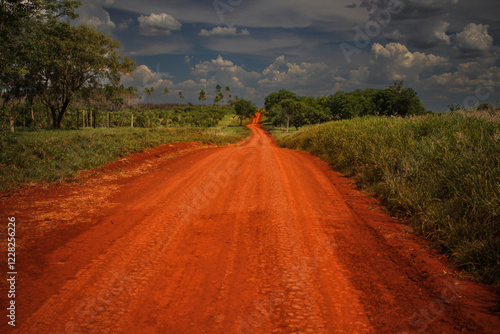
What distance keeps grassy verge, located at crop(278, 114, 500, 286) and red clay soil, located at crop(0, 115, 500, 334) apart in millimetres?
361

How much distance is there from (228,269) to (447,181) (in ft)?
14.5

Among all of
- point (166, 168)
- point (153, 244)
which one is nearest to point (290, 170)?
point (166, 168)

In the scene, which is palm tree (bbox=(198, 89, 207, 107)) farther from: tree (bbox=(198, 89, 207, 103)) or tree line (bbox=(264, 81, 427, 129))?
tree line (bbox=(264, 81, 427, 129))

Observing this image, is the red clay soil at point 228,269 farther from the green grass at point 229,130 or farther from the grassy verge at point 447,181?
the green grass at point 229,130

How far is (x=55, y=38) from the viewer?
21500 mm

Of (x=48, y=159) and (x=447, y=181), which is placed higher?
(x=447, y=181)

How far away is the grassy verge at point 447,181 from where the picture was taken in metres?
4.05

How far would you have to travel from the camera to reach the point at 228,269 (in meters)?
3.98

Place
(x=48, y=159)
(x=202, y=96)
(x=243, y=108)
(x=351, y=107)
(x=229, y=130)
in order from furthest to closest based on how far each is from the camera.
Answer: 1. (x=202, y=96)
2. (x=243, y=108)
3. (x=351, y=107)
4. (x=229, y=130)
5. (x=48, y=159)

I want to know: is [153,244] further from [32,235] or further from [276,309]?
[276,309]

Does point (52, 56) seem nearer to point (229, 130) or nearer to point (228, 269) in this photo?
point (228, 269)

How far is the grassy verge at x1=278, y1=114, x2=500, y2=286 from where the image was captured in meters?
4.05

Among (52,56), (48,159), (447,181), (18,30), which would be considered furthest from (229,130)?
(447,181)

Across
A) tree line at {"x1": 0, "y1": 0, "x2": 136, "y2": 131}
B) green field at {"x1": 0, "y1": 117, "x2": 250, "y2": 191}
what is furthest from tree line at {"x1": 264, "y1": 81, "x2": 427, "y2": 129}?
green field at {"x1": 0, "y1": 117, "x2": 250, "y2": 191}
